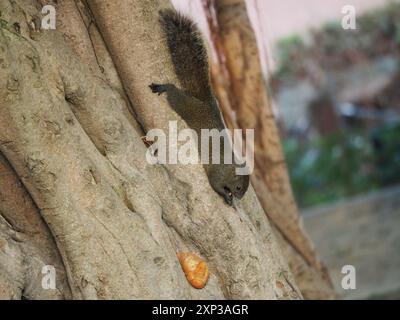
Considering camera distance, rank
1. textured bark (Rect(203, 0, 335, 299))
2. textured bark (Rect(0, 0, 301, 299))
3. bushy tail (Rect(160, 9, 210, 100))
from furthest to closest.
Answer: textured bark (Rect(203, 0, 335, 299)), bushy tail (Rect(160, 9, 210, 100)), textured bark (Rect(0, 0, 301, 299))

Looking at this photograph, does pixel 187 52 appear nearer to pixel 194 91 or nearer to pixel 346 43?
pixel 194 91

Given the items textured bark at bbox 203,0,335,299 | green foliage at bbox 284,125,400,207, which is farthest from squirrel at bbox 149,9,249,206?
green foliage at bbox 284,125,400,207

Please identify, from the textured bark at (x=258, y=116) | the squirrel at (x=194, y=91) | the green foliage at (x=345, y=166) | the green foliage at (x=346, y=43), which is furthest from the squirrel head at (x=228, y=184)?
the green foliage at (x=346, y=43)

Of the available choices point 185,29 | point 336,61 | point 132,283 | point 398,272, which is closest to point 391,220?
point 398,272

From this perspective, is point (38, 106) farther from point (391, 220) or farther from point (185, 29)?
point (391, 220)

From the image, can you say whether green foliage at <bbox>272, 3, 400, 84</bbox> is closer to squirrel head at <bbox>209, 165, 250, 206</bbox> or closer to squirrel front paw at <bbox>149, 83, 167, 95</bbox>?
squirrel head at <bbox>209, 165, 250, 206</bbox>

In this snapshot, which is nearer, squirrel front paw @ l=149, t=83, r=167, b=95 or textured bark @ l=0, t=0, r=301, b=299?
textured bark @ l=0, t=0, r=301, b=299
